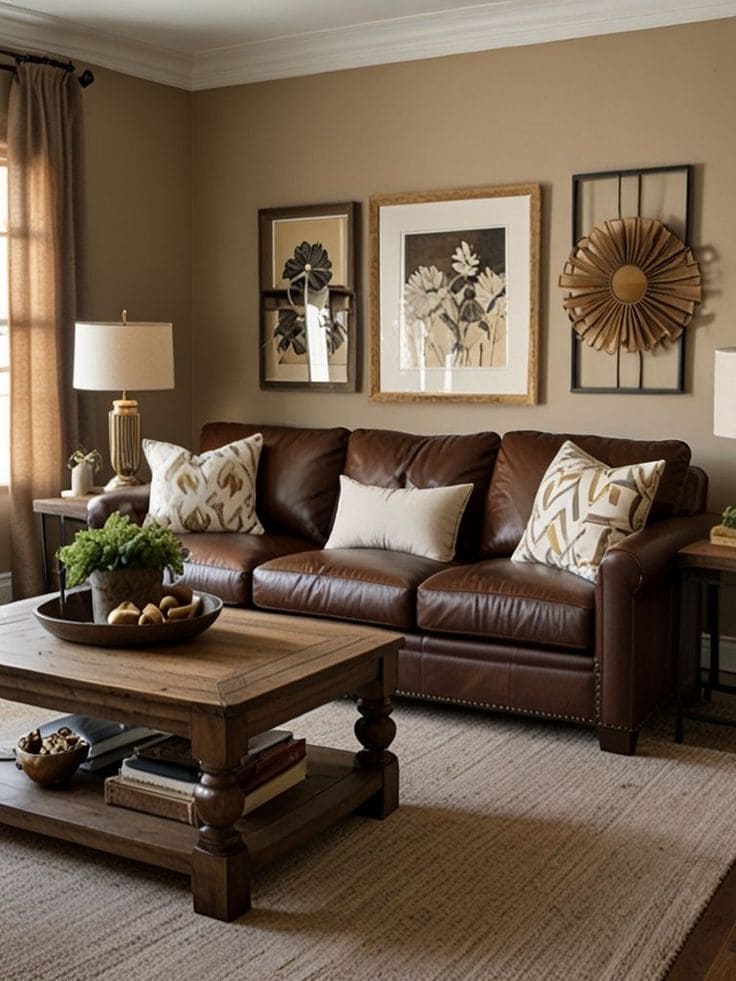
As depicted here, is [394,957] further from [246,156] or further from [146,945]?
[246,156]

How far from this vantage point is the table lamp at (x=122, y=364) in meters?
5.02

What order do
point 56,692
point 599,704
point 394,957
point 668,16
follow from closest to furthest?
point 394,957, point 56,692, point 599,704, point 668,16

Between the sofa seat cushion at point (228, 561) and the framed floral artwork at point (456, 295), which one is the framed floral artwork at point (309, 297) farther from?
the sofa seat cushion at point (228, 561)

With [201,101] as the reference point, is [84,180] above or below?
below

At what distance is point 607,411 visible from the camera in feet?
16.2

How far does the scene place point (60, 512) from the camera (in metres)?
5.04

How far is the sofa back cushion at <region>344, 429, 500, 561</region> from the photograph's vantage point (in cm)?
468

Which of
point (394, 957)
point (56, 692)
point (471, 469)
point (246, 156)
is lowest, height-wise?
point (394, 957)

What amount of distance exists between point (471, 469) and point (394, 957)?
2.53 m

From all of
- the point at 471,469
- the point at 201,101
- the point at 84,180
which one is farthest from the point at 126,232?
the point at 471,469

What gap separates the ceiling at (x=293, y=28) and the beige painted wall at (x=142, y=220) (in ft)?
0.59

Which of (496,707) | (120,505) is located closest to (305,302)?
(120,505)

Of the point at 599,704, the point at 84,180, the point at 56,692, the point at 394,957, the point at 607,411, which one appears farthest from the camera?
the point at 84,180

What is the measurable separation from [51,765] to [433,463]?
2265 millimetres
